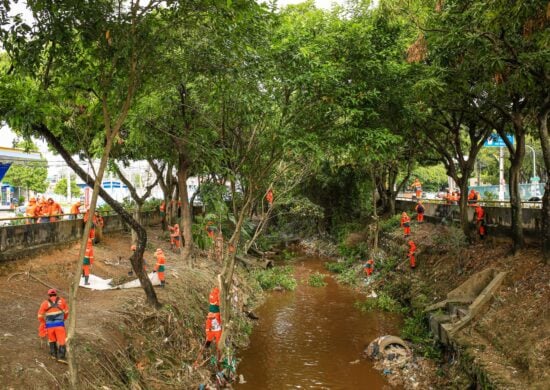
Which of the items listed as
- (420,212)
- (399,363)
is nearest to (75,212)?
(399,363)

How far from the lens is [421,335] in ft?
50.1

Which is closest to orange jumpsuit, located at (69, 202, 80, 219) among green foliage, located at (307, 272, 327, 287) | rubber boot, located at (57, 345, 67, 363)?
rubber boot, located at (57, 345, 67, 363)

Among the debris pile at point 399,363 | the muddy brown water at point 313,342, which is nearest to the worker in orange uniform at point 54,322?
the muddy brown water at point 313,342

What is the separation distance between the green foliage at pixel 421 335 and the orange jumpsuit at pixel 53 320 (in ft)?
32.5

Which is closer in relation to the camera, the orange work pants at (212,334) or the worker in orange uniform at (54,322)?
the worker in orange uniform at (54,322)

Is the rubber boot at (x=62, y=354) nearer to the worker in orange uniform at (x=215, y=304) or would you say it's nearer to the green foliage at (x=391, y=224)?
the worker in orange uniform at (x=215, y=304)

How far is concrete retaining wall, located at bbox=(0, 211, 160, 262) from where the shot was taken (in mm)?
14440

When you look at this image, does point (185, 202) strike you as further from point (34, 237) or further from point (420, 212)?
point (420, 212)

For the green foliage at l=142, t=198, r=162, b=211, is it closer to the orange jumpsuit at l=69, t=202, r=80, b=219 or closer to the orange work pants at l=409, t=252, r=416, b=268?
A: the orange jumpsuit at l=69, t=202, r=80, b=219

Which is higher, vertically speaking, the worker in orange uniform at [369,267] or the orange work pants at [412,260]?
the orange work pants at [412,260]

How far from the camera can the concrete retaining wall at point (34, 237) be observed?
1444 centimetres

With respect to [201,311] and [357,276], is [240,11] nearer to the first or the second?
[201,311]

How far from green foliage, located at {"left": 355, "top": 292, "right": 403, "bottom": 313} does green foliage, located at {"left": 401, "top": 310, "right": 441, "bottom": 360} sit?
1.62 metres

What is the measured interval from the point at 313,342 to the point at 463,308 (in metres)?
5.18
